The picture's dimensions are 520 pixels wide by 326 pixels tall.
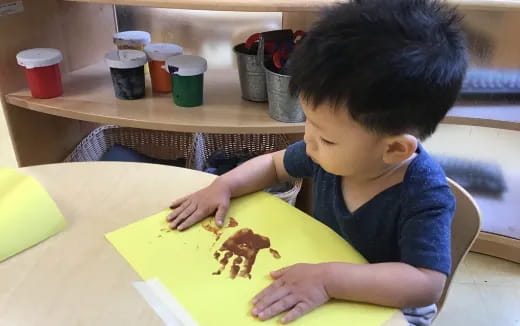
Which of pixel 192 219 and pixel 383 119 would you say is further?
pixel 192 219

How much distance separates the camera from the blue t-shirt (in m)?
0.66

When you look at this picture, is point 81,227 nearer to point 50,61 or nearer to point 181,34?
point 50,61

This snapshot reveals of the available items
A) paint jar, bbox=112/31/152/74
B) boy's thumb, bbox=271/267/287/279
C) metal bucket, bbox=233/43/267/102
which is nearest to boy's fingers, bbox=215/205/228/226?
boy's thumb, bbox=271/267/287/279

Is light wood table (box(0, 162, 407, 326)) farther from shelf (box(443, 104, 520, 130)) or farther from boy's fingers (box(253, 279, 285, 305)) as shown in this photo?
shelf (box(443, 104, 520, 130))

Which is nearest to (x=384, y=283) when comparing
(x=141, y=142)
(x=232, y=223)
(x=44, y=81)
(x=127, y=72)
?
(x=232, y=223)

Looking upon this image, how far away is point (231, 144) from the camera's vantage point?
1.64 meters

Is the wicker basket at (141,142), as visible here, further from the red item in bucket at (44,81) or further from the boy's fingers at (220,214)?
the boy's fingers at (220,214)

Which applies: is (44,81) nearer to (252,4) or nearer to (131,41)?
(131,41)

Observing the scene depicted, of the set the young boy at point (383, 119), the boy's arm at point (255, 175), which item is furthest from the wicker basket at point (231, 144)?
the young boy at point (383, 119)

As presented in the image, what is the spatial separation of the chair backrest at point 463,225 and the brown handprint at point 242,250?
0.30 metres

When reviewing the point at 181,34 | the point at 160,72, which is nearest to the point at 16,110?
the point at 160,72

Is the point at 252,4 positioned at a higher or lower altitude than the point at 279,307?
higher

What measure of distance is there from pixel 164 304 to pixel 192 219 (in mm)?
171

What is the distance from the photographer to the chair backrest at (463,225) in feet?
2.56
